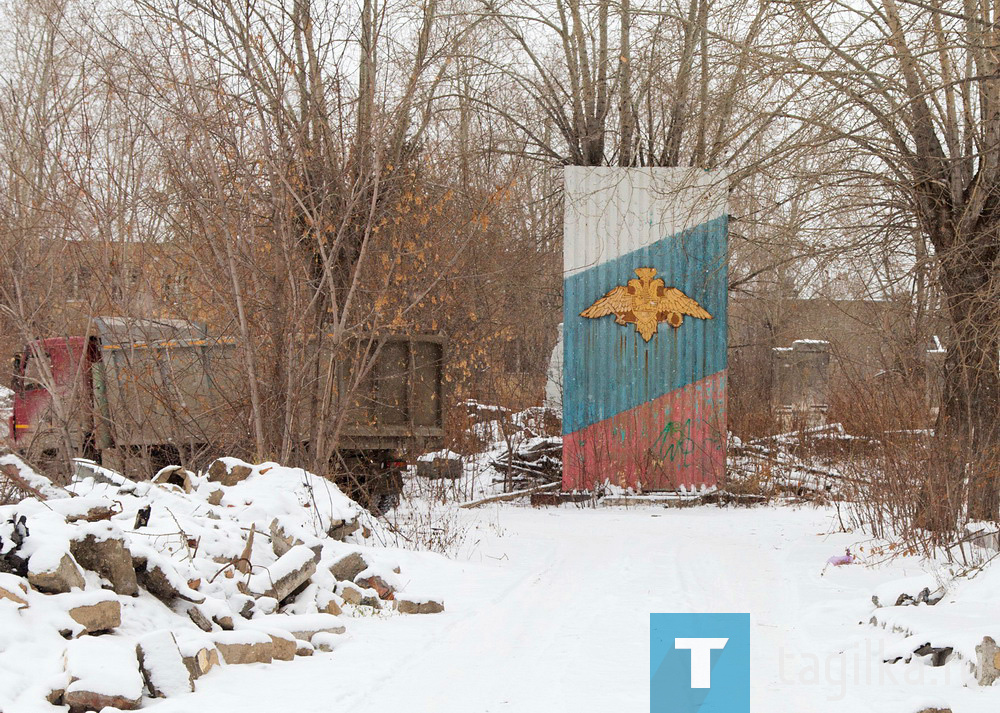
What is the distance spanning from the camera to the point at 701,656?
641 centimetres

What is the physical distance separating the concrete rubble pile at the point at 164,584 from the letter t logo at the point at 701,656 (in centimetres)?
193

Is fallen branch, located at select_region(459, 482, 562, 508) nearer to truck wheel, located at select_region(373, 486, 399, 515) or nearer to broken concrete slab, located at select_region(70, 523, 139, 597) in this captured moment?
truck wheel, located at select_region(373, 486, 399, 515)

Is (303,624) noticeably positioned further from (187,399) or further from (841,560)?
(187,399)

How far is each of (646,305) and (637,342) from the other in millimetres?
538

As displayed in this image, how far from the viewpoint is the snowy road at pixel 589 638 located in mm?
5328

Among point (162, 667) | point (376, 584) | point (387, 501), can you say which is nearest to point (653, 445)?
point (387, 501)

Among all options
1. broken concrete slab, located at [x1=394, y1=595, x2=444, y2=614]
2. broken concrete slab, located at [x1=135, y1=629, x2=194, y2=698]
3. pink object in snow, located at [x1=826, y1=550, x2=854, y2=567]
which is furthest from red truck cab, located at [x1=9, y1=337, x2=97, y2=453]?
pink object in snow, located at [x1=826, y1=550, x2=854, y2=567]

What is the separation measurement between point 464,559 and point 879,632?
169 inches

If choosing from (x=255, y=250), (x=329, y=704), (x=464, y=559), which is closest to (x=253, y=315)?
(x=255, y=250)

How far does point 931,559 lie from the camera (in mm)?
8984

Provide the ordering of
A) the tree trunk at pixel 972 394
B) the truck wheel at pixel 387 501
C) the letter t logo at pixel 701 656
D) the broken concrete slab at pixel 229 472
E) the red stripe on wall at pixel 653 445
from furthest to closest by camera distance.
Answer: the red stripe on wall at pixel 653 445 < the truck wheel at pixel 387 501 < the broken concrete slab at pixel 229 472 < the tree trunk at pixel 972 394 < the letter t logo at pixel 701 656

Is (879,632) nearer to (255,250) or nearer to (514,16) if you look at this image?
(255,250)

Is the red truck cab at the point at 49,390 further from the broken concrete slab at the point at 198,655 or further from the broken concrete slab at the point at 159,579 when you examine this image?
the broken concrete slab at the point at 198,655

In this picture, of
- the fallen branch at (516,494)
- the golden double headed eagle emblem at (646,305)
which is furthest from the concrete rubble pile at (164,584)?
the golden double headed eagle emblem at (646,305)
